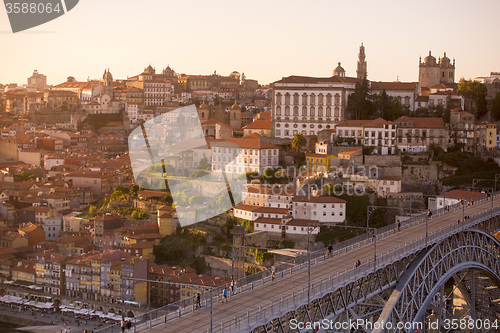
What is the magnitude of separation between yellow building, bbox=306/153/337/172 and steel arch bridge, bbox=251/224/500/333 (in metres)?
17.3

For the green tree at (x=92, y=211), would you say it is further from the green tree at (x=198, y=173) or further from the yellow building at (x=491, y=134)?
the yellow building at (x=491, y=134)

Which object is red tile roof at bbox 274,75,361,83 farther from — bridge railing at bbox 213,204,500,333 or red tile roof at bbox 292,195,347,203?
bridge railing at bbox 213,204,500,333

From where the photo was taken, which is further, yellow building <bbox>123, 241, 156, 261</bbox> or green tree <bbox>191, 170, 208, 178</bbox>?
green tree <bbox>191, 170, 208, 178</bbox>

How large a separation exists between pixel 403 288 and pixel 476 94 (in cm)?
3896

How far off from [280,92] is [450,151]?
43.0 feet

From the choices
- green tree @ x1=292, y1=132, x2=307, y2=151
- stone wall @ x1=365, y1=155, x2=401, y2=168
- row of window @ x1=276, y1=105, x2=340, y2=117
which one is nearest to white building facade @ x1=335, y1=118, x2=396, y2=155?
stone wall @ x1=365, y1=155, x2=401, y2=168

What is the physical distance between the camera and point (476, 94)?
5772 cm

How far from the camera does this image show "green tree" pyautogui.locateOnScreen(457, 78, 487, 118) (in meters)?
57.2

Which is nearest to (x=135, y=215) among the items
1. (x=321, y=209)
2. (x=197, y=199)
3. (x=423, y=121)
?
(x=197, y=199)

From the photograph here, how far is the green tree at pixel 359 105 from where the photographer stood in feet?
174

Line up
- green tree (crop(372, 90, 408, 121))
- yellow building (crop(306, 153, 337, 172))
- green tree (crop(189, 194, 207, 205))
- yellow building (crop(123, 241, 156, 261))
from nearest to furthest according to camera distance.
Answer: yellow building (crop(123, 241, 156, 261)), yellow building (crop(306, 153, 337, 172)), green tree (crop(189, 194, 207, 205)), green tree (crop(372, 90, 408, 121))

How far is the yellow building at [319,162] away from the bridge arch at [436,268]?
690 inches

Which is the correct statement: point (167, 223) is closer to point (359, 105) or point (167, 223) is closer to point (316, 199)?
point (316, 199)

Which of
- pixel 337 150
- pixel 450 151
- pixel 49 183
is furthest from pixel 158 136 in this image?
pixel 450 151
